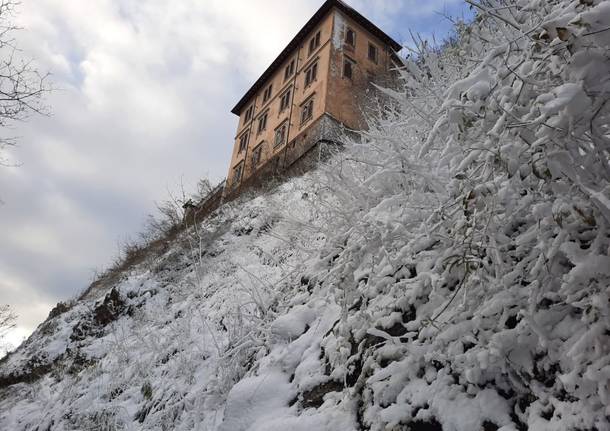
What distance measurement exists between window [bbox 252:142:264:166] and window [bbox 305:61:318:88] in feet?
16.1

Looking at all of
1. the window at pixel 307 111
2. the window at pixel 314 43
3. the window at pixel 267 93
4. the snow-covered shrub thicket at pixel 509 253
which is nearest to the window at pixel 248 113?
the window at pixel 267 93

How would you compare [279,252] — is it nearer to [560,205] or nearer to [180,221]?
[560,205]

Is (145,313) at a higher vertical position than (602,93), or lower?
higher

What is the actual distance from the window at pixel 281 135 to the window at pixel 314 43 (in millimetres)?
4808

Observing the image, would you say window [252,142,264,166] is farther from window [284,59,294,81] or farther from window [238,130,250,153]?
window [284,59,294,81]

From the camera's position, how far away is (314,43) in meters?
24.2

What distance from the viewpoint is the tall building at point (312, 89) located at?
2084cm

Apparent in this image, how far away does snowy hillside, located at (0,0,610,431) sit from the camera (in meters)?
1.44

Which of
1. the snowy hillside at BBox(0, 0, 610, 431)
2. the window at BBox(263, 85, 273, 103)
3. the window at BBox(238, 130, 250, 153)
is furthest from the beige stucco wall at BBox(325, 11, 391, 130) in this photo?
the snowy hillside at BBox(0, 0, 610, 431)

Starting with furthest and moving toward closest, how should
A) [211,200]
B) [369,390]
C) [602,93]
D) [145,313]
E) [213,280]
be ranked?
[211,200] < [145,313] < [213,280] < [369,390] < [602,93]

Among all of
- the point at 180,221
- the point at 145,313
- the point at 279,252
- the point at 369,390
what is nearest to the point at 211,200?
the point at 180,221

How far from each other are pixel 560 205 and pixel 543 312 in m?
0.70

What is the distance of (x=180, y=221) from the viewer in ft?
57.7

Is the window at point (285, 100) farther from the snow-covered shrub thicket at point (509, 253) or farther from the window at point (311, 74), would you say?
the snow-covered shrub thicket at point (509, 253)
